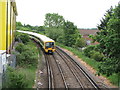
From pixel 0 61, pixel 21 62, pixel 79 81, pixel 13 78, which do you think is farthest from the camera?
pixel 21 62

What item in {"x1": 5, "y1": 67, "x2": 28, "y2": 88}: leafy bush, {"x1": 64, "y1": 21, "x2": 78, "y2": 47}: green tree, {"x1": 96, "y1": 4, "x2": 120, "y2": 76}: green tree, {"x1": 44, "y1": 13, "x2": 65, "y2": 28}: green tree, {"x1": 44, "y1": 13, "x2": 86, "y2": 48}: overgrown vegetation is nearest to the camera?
{"x1": 96, "y1": 4, "x2": 120, "y2": 76}: green tree

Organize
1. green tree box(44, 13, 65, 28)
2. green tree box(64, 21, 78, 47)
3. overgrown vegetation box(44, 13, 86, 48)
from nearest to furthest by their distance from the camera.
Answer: overgrown vegetation box(44, 13, 86, 48) < green tree box(64, 21, 78, 47) < green tree box(44, 13, 65, 28)

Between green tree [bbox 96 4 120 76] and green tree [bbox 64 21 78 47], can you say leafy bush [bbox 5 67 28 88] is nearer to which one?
green tree [bbox 96 4 120 76]

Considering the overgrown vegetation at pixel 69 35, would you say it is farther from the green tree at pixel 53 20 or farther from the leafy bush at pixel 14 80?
the leafy bush at pixel 14 80

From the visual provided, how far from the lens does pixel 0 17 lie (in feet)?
38.3

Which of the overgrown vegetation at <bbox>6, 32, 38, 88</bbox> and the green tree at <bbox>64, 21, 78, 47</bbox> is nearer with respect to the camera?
the overgrown vegetation at <bbox>6, 32, 38, 88</bbox>

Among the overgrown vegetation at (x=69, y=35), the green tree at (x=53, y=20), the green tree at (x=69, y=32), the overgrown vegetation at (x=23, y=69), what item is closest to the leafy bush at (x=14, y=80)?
the overgrown vegetation at (x=23, y=69)

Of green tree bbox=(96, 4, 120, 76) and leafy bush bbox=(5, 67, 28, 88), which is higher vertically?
green tree bbox=(96, 4, 120, 76)

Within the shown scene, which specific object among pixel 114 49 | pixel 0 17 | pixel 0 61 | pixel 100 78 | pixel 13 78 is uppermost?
pixel 0 17

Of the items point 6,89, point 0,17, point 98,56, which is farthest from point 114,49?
point 98,56

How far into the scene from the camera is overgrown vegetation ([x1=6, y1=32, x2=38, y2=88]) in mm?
9852

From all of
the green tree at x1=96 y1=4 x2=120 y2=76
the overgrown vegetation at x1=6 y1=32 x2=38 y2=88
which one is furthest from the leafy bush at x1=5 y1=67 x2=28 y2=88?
the green tree at x1=96 y1=4 x2=120 y2=76

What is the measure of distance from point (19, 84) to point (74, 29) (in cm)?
3267

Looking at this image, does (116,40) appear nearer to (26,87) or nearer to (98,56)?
(26,87)
